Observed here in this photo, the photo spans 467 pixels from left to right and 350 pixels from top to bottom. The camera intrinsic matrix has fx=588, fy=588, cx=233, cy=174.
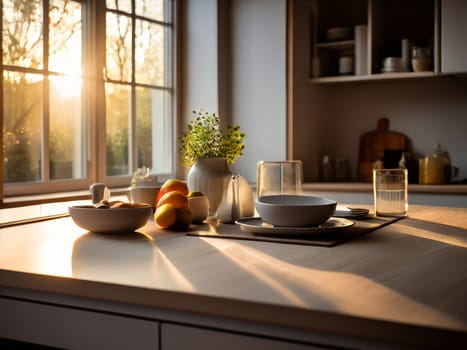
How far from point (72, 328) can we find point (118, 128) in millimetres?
2582

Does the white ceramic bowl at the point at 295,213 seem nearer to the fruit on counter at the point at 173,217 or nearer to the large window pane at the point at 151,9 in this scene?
A: the fruit on counter at the point at 173,217

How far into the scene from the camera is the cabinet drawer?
0.89 meters

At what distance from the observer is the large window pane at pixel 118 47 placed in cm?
337

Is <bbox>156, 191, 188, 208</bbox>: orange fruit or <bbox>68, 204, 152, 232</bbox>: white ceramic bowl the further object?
<bbox>156, 191, 188, 208</bbox>: orange fruit

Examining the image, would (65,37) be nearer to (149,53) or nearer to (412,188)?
(149,53)

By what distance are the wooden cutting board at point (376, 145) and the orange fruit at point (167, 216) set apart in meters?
2.63

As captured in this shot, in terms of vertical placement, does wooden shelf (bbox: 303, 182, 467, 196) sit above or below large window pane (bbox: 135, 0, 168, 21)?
below

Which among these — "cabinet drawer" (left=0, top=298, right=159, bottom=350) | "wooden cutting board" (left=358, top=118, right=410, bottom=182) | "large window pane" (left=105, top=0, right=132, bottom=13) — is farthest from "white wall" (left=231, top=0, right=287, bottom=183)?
"cabinet drawer" (left=0, top=298, right=159, bottom=350)

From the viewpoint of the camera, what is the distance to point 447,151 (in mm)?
3682

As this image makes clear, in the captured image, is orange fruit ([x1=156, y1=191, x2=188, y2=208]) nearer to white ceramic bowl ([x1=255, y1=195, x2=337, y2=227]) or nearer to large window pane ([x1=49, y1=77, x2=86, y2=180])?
white ceramic bowl ([x1=255, y1=195, x2=337, y2=227])

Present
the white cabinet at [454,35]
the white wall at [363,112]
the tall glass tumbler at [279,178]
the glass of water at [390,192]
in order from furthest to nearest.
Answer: the white wall at [363,112], the white cabinet at [454,35], the glass of water at [390,192], the tall glass tumbler at [279,178]

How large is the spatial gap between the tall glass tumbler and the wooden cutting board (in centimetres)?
240

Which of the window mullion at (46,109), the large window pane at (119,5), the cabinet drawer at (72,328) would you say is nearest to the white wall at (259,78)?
the large window pane at (119,5)

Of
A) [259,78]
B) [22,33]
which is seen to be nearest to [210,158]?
[22,33]
